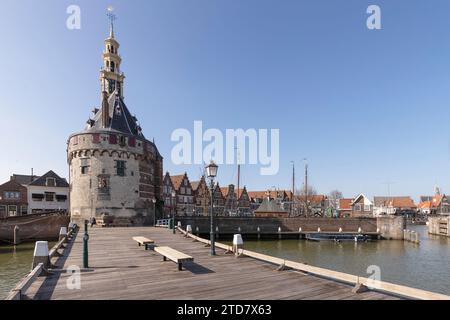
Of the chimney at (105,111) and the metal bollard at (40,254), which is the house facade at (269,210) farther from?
the metal bollard at (40,254)

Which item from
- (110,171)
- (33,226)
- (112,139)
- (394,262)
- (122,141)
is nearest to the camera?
(394,262)

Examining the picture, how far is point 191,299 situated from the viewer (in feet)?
22.9

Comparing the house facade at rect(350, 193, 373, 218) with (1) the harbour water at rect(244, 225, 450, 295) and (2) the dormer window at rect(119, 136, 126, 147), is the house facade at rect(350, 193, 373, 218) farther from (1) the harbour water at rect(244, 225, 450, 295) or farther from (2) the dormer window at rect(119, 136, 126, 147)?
(2) the dormer window at rect(119, 136, 126, 147)

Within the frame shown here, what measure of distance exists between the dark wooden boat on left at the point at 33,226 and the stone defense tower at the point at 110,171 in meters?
2.75

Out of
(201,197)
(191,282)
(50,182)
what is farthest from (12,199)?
(191,282)

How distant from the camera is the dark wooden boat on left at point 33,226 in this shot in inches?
1371

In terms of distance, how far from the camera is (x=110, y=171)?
122 ft

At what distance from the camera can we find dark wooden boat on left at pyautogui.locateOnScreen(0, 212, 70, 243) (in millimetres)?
34812

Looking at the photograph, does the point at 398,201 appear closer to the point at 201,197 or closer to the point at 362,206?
the point at 362,206

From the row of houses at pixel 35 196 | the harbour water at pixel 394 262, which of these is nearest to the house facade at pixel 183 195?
the row of houses at pixel 35 196

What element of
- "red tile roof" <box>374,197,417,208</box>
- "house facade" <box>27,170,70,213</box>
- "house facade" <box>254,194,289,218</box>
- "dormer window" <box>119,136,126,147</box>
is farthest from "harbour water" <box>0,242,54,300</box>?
"red tile roof" <box>374,197,417,208</box>

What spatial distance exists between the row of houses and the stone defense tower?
18.5m

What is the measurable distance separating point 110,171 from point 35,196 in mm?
25751

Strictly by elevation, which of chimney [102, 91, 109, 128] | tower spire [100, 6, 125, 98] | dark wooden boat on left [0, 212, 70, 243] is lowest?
dark wooden boat on left [0, 212, 70, 243]
